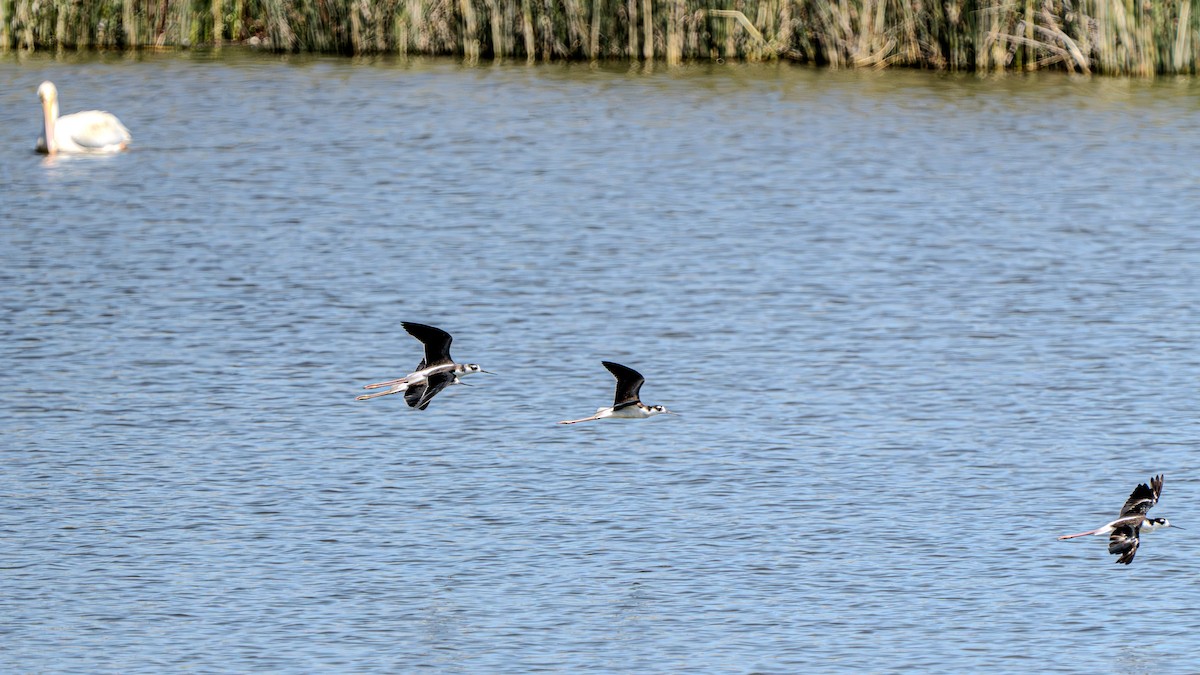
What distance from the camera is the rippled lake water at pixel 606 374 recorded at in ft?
29.8

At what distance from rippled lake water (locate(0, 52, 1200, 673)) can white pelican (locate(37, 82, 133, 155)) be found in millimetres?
233

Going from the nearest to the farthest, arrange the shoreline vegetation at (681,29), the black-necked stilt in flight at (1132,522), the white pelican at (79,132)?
1. the black-necked stilt in flight at (1132,522)
2. the white pelican at (79,132)
3. the shoreline vegetation at (681,29)

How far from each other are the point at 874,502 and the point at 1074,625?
5.86 ft

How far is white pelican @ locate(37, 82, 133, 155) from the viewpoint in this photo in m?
20.0

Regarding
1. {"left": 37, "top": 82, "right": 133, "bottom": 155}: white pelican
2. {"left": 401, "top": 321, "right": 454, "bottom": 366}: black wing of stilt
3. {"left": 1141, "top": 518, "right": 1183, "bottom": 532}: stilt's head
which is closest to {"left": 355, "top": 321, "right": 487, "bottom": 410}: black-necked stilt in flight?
{"left": 401, "top": 321, "right": 454, "bottom": 366}: black wing of stilt

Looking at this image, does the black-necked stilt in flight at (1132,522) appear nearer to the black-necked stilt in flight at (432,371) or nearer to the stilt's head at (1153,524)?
the stilt's head at (1153,524)

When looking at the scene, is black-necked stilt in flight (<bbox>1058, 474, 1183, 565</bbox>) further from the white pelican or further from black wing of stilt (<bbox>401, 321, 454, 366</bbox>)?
the white pelican

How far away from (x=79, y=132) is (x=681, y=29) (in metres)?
6.63

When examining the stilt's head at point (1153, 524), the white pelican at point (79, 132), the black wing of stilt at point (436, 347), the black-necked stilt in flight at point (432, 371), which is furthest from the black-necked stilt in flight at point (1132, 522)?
the white pelican at point (79, 132)

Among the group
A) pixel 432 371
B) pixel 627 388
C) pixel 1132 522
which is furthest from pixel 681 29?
pixel 1132 522

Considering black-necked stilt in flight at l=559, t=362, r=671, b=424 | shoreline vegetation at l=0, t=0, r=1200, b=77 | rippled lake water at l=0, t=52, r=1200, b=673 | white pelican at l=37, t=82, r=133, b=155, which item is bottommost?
rippled lake water at l=0, t=52, r=1200, b=673

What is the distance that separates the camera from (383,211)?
17.9 m

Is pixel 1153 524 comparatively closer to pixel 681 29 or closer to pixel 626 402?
pixel 626 402

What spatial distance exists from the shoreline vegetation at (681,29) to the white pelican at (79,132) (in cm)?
429
